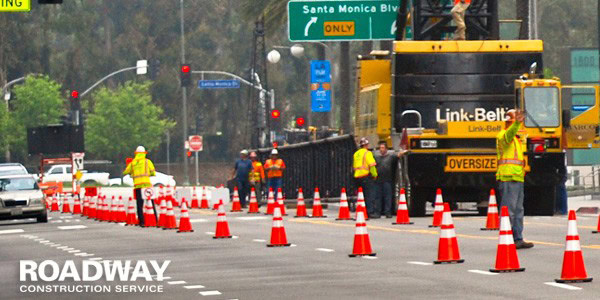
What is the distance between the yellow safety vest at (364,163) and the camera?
3359 cm

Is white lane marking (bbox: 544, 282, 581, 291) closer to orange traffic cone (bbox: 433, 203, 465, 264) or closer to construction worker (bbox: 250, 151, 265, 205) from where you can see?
orange traffic cone (bbox: 433, 203, 465, 264)

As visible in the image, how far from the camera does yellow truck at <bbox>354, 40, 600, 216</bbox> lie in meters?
31.0

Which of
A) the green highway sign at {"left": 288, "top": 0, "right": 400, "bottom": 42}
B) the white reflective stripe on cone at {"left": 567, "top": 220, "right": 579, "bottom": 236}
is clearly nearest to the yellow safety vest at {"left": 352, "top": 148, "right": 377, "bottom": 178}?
the green highway sign at {"left": 288, "top": 0, "right": 400, "bottom": 42}

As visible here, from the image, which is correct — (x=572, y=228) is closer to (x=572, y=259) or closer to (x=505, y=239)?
(x=572, y=259)

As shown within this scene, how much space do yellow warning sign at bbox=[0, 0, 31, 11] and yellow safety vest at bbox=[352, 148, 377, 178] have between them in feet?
32.5

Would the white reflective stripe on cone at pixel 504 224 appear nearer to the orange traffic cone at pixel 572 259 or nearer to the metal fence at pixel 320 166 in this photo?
the orange traffic cone at pixel 572 259

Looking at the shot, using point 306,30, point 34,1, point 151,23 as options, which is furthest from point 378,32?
point 151,23

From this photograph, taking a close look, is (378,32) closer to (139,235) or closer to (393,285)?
(139,235)

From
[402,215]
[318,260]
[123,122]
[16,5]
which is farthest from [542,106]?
[123,122]

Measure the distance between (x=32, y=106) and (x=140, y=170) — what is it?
67.8 metres

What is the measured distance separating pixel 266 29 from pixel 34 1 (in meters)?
47.0

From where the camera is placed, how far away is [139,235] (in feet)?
98.9

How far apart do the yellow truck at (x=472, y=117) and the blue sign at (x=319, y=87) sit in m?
24.0

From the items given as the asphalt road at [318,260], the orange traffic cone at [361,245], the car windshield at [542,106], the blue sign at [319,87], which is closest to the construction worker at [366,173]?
the asphalt road at [318,260]
